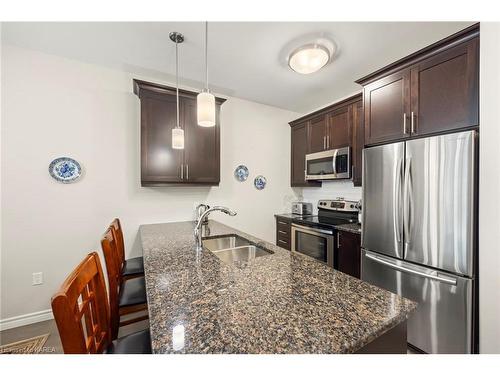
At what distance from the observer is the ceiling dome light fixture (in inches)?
71.9

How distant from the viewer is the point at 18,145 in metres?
1.98

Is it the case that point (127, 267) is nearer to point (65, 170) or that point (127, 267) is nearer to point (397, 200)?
point (65, 170)

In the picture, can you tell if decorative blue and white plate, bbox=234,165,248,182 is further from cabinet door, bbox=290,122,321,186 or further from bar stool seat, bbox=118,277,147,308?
bar stool seat, bbox=118,277,147,308

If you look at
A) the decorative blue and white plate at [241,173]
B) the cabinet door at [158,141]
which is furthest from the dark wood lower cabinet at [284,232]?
the cabinet door at [158,141]

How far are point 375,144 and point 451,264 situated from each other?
43.1 inches

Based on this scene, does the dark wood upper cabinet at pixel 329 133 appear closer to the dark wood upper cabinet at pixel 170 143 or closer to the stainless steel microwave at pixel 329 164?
the stainless steel microwave at pixel 329 164

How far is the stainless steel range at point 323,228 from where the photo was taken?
8.02 ft

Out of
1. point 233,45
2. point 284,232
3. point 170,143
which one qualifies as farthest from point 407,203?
point 170,143

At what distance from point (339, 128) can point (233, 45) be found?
165 cm

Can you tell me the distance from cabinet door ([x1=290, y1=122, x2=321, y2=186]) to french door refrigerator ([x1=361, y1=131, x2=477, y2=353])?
1.43 meters

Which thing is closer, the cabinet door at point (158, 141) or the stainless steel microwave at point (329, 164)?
the cabinet door at point (158, 141)

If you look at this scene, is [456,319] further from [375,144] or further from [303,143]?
[303,143]

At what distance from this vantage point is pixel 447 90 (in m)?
1.52

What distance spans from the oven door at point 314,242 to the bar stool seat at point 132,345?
6.49ft
